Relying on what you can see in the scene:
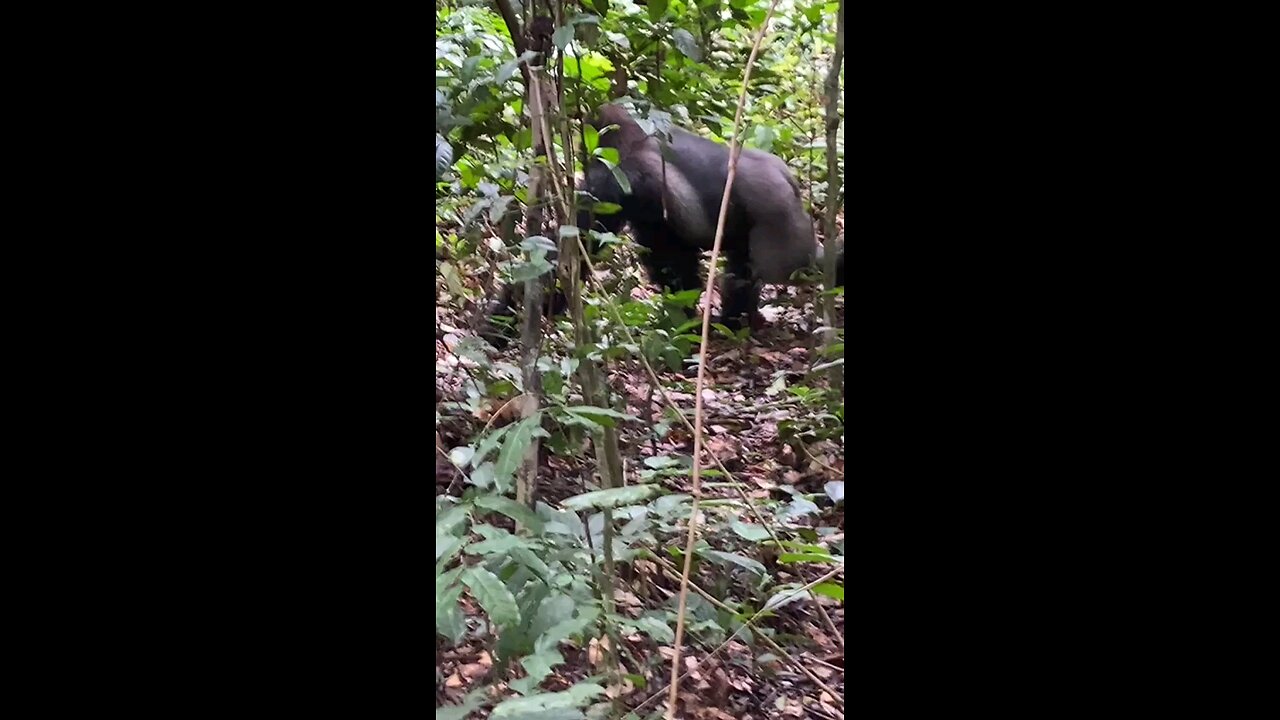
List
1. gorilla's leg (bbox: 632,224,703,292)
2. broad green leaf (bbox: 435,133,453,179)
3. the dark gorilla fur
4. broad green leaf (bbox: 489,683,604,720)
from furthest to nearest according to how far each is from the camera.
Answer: gorilla's leg (bbox: 632,224,703,292) < the dark gorilla fur < broad green leaf (bbox: 435,133,453,179) < broad green leaf (bbox: 489,683,604,720)

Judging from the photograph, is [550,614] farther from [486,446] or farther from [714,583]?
[714,583]

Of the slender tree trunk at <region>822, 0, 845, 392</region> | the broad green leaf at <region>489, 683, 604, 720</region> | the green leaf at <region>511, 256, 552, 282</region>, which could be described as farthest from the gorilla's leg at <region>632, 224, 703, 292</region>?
the broad green leaf at <region>489, 683, 604, 720</region>

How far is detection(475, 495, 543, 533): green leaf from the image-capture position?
136 centimetres

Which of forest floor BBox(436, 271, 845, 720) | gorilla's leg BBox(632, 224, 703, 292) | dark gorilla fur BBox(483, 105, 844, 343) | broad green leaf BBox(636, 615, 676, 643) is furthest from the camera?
gorilla's leg BBox(632, 224, 703, 292)

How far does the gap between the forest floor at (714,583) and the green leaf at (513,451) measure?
1.09 ft

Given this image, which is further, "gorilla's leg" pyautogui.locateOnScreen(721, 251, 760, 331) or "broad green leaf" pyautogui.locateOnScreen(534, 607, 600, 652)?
"gorilla's leg" pyautogui.locateOnScreen(721, 251, 760, 331)

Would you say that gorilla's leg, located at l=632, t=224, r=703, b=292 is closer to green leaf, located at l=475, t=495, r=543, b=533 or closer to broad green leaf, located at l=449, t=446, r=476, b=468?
broad green leaf, located at l=449, t=446, r=476, b=468

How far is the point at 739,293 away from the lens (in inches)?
209

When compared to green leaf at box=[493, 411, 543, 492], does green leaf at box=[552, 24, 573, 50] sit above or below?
above

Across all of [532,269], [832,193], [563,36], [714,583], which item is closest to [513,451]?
[532,269]
